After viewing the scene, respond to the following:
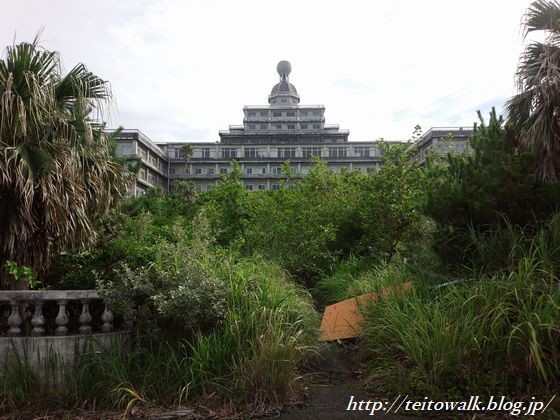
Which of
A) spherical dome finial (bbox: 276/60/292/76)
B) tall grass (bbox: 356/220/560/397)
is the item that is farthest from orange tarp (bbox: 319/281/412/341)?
spherical dome finial (bbox: 276/60/292/76)

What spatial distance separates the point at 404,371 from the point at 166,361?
101 inches

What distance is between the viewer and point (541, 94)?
6340 millimetres

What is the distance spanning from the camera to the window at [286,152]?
276 ft

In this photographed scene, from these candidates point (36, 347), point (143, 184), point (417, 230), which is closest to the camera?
point (36, 347)

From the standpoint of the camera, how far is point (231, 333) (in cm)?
482

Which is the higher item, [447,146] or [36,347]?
[447,146]

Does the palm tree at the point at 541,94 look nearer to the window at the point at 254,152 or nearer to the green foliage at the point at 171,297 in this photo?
the green foliage at the point at 171,297

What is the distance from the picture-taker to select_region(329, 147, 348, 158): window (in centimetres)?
8469

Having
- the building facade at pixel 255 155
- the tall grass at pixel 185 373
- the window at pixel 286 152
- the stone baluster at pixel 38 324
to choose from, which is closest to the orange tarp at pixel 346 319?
the tall grass at pixel 185 373

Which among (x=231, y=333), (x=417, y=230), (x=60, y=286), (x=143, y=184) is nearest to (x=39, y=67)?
(x=60, y=286)

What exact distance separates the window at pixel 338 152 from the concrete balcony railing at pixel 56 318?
81549 millimetres

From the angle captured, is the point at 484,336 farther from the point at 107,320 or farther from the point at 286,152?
the point at 286,152

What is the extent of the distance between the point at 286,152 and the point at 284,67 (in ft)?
145

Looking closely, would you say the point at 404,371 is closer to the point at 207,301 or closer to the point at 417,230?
the point at 207,301
